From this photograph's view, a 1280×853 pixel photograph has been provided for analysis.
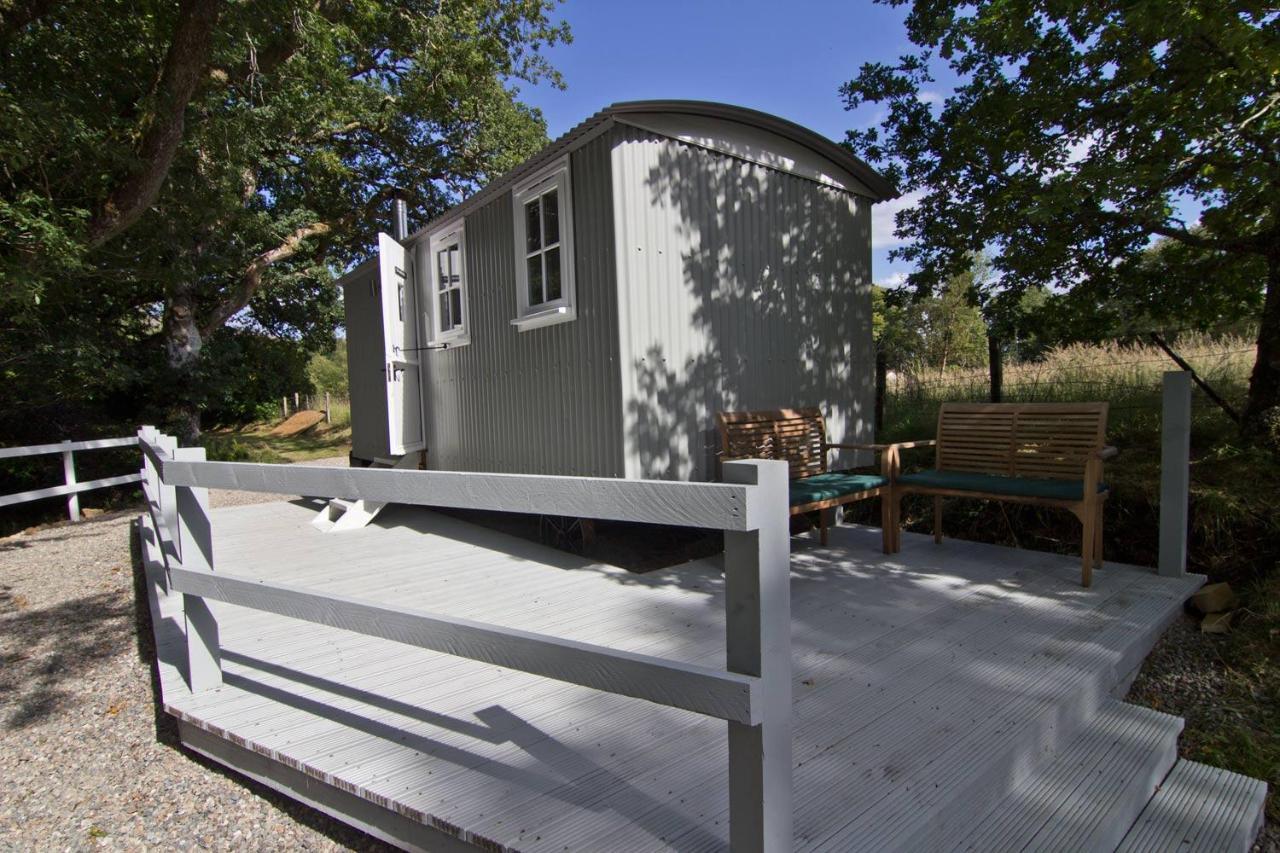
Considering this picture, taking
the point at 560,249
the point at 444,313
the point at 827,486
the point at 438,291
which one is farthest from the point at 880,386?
the point at 438,291

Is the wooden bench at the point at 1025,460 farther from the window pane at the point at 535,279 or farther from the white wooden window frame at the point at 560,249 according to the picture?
the window pane at the point at 535,279

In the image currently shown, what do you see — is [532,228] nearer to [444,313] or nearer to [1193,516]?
[444,313]

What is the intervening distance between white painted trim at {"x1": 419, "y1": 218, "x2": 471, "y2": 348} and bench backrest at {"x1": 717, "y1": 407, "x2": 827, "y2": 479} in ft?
9.11

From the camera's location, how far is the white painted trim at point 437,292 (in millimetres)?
5836

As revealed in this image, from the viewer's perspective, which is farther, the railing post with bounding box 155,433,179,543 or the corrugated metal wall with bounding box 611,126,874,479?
the corrugated metal wall with bounding box 611,126,874,479

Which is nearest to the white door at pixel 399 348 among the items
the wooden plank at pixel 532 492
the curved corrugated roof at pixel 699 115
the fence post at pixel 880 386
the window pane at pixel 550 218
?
the curved corrugated roof at pixel 699 115

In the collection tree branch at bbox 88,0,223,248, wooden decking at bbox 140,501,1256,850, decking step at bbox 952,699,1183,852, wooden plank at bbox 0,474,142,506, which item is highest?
tree branch at bbox 88,0,223,248

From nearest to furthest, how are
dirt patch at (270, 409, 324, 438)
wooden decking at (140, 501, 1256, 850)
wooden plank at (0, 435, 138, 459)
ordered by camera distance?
wooden decking at (140, 501, 1256, 850) < wooden plank at (0, 435, 138, 459) < dirt patch at (270, 409, 324, 438)

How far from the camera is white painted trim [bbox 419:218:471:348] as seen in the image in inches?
230

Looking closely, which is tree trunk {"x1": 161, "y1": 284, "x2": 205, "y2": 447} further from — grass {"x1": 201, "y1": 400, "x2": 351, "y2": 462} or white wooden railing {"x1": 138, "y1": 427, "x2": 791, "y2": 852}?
white wooden railing {"x1": 138, "y1": 427, "x2": 791, "y2": 852}

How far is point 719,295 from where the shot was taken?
178 inches

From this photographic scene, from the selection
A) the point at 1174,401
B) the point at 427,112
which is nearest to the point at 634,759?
the point at 1174,401

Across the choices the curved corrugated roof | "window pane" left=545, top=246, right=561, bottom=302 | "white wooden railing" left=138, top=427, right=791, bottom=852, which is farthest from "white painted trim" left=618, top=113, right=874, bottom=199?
"white wooden railing" left=138, top=427, right=791, bottom=852

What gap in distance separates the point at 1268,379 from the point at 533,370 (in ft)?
17.6
